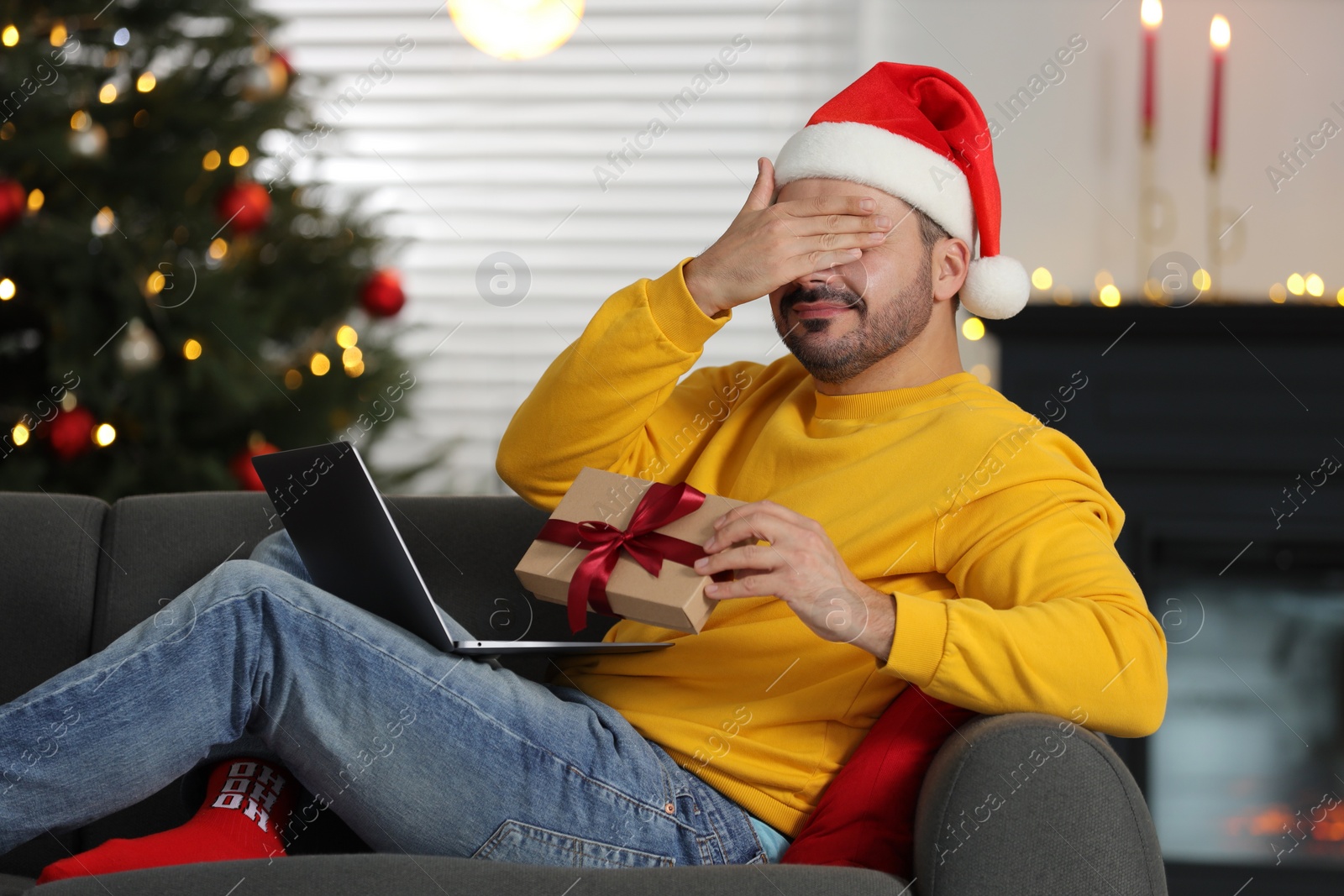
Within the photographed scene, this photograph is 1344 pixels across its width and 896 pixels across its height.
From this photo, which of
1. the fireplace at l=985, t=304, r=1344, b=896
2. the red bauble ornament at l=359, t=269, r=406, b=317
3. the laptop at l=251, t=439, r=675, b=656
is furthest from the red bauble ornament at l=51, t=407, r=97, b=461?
the fireplace at l=985, t=304, r=1344, b=896

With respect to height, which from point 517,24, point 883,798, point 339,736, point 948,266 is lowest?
point 883,798

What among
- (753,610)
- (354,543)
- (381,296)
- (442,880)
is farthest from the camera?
(381,296)

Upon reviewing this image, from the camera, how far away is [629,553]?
109 centimetres

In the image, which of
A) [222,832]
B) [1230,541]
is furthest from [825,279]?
[1230,541]

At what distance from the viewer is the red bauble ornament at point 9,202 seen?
2109 mm

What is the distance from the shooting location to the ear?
4.52 ft

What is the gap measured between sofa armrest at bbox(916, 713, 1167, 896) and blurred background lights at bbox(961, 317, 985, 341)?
140cm

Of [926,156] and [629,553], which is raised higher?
[926,156]

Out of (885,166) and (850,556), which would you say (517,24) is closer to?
(885,166)

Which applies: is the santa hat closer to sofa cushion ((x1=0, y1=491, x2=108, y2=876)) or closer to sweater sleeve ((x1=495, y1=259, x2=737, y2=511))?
sweater sleeve ((x1=495, y1=259, x2=737, y2=511))

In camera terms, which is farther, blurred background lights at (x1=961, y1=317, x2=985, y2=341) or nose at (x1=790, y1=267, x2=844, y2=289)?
blurred background lights at (x1=961, y1=317, x2=985, y2=341)

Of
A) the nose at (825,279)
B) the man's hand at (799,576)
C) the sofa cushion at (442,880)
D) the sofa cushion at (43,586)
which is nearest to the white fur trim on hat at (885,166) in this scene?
the nose at (825,279)

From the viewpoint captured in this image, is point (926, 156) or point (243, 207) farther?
point (243, 207)

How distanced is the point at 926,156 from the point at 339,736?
0.92 metres
